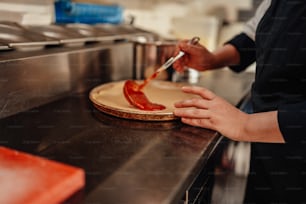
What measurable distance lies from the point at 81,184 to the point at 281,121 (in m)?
0.40

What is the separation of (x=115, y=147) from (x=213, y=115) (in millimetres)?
227

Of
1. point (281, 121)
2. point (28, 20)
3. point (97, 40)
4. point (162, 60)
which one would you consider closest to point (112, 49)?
point (97, 40)

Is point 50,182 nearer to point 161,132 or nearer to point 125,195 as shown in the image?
point 125,195

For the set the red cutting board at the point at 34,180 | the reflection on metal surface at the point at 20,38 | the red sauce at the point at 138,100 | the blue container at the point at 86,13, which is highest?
the blue container at the point at 86,13

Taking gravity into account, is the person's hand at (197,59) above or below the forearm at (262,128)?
above

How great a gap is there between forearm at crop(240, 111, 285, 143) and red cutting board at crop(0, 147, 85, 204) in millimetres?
355

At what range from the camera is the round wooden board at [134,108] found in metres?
0.70

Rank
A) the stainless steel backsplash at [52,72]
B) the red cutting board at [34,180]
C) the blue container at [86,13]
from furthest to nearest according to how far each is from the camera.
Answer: the blue container at [86,13]
the stainless steel backsplash at [52,72]
the red cutting board at [34,180]

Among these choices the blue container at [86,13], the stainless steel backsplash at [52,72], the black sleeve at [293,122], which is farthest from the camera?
the blue container at [86,13]

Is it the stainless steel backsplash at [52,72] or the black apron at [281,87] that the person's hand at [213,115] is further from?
the stainless steel backsplash at [52,72]

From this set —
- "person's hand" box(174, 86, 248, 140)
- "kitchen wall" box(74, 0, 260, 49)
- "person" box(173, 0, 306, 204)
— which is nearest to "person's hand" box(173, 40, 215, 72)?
"person" box(173, 0, 306, 204)

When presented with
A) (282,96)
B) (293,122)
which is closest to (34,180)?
(293,122)

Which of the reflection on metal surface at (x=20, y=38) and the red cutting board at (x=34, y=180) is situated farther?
the reflection on metal surface at (x=20, y=38)

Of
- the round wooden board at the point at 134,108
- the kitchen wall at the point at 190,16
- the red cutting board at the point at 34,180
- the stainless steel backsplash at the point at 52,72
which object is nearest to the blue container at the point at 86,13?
the kitchen wall at the point at 190,16
